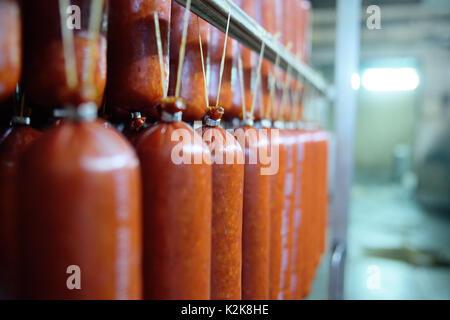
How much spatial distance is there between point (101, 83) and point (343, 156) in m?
1.96

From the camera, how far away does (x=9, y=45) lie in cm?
55

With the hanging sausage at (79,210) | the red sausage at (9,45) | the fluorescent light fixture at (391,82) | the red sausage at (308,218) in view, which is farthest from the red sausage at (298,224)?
the fluorescent light fixture at (391,82)

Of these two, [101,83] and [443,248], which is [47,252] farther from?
[443,248]

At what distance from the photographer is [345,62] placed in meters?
2.35

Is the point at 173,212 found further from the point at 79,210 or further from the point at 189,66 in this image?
the point at 189,66

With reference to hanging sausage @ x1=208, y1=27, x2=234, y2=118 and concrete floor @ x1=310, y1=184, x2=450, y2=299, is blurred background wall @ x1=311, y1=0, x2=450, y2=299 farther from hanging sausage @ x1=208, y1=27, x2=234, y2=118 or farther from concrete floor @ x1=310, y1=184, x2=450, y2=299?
hanging sausage @ x1=208, y1=27, x2=234, y2=118

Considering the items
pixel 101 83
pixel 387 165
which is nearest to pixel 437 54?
pixel 387 165

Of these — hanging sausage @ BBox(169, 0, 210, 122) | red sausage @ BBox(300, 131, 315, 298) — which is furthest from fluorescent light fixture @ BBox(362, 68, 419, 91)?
hanging sausage @ BBox(169, 0, 210, 122)

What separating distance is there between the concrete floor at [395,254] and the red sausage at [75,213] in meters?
2.15

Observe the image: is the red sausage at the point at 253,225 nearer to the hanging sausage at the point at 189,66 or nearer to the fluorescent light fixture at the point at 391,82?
the hanging sausage at the point at 189,66

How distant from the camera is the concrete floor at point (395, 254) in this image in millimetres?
3360

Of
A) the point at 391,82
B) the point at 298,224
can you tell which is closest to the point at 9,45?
the point at 298,224

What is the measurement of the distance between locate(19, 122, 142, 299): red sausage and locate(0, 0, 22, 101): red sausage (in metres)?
0.09

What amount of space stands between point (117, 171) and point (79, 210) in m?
0.08
